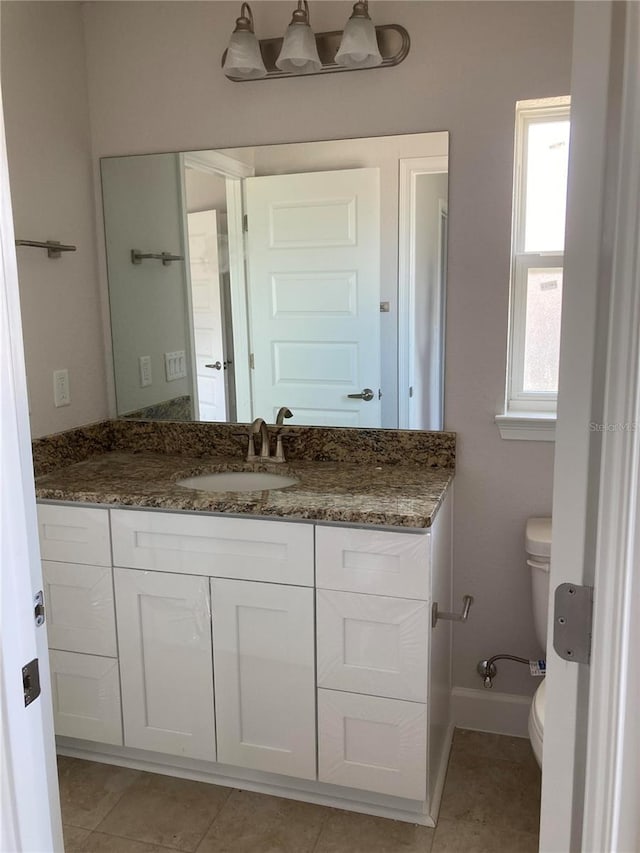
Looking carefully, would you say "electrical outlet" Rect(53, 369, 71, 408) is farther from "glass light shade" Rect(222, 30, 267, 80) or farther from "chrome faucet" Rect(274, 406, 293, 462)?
"glass light shade" Rect(222, 30, 267, 80)

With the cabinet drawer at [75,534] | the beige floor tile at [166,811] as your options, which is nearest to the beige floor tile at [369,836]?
the beige floor tile at [166,811]

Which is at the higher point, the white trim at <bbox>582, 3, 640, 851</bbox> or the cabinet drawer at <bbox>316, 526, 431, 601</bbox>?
the white trim at <bbox>582, 3, 640, 851</bbox>

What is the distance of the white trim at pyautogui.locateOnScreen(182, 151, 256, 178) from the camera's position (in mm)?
2231

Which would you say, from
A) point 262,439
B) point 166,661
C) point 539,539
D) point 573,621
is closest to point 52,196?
point 262,439

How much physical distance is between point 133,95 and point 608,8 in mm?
1938

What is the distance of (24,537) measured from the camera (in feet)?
2.98

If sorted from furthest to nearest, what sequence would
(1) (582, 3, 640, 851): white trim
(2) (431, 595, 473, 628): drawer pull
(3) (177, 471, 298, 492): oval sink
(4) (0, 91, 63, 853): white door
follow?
(3) (177, 471, 298, 492): oval sink → (2) (431, 595, 473, 628): drawer pull → (4) (0, 91, 63, 853): white door → (1) (582, 3, 640, 851): white trim

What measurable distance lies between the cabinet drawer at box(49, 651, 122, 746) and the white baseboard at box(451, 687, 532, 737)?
1.06 metres

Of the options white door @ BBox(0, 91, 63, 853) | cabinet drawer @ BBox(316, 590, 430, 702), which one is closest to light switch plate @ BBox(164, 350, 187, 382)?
cabinet drawer @ BBox(316, 590, 430, 702)

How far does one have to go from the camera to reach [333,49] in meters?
2.08

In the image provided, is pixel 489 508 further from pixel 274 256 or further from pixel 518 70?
pixel 518 70

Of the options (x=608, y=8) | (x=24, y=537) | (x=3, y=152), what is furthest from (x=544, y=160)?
(x=24, y=537)

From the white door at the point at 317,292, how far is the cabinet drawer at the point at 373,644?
0.65 m

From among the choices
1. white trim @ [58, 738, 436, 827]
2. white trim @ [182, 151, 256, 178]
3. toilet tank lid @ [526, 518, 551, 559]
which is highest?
white trim @ [182, 151, 256, 178]
